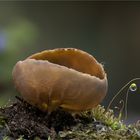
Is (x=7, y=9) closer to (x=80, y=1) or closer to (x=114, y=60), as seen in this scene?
(x=80, y=1)

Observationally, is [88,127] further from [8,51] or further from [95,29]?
[95,29]

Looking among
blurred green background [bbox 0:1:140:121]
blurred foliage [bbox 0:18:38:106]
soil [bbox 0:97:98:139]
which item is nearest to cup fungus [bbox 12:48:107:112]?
soil [bbox 0:97:98:139]

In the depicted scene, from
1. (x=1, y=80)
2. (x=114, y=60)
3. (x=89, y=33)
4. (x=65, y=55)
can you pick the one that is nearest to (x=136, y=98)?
(x=114, y=60)

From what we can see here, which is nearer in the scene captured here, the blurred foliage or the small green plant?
the small green plant

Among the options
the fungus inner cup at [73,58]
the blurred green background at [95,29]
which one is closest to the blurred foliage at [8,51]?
the fungus inner cup at [73,58]

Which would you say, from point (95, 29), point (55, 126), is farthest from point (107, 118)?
point (95, 29)

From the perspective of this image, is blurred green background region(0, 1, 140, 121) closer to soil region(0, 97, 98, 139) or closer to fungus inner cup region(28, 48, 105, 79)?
fungus inner cup region(28, 48, 105, 79)
